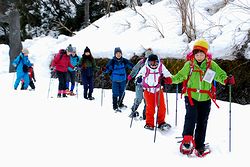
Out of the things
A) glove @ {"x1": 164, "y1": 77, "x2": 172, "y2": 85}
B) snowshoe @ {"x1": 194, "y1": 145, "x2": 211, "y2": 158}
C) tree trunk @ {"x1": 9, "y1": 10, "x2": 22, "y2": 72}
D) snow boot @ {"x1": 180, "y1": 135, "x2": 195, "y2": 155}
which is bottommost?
snowshoe @ {"x1": 194, "y1": 145, "x2": 211, "y2": 158}

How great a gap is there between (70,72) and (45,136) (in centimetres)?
597

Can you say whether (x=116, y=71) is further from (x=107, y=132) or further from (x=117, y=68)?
(x=107, y=132)

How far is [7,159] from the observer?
4.22 metres

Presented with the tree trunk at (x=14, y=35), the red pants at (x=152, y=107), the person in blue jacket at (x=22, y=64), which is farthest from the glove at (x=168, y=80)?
the tree trunk at (x=14, y=35)

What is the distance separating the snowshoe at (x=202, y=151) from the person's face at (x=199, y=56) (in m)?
1.27

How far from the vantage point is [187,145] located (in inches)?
186

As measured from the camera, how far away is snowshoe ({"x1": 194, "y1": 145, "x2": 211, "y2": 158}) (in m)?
4.70

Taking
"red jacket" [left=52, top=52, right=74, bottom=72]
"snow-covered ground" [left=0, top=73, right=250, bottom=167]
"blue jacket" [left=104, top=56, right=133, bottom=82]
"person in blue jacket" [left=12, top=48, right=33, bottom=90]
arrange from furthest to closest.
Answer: "person in blue jacket" [left=12, top=48, right=33, bottom=90]
"red jacket" [left=52, top=52, right=74, bottom=72]
"blue jacket" [left=104, top=56, right=133, bottom=82]
"snow-covered ground" [left=0, top=73, right=250, bottom=167]

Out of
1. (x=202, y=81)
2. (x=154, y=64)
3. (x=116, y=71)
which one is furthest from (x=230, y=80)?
(x=116, y=71)

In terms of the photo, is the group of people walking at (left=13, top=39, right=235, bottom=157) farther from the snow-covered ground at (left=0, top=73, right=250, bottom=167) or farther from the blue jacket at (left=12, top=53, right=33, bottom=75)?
the blue jacket at (left=12, top=53, right=33, bottom=75)

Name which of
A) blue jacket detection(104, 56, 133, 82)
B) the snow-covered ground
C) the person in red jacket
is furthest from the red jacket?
blue jacket detection(104, 56, 133, 82)

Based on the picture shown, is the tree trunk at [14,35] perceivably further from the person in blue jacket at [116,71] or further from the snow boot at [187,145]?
the snow boot at [187,145]

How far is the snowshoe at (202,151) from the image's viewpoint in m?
4.70

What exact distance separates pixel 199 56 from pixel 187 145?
1275 mm
